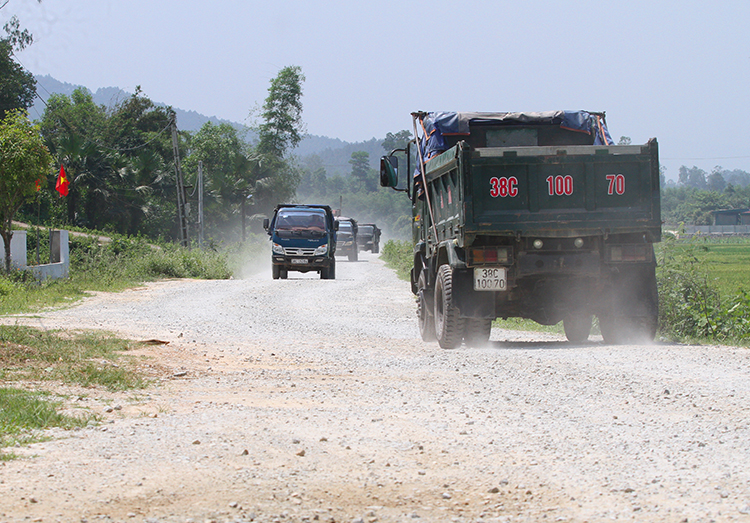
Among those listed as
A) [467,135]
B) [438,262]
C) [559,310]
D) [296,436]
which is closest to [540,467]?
[296,436]

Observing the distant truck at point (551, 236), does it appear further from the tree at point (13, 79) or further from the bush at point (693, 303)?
the tree at point (13, 79)

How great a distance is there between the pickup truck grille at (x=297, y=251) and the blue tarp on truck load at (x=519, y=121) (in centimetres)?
1657

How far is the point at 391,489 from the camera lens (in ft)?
14.7

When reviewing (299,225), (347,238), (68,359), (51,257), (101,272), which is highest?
(347,238)

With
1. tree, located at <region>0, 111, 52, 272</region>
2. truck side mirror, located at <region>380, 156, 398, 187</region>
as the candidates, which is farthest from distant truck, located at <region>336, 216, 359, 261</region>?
truck side mirror, located at <region>380, 156, 398, 187</region>

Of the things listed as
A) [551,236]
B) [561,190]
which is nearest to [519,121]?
[561,190]

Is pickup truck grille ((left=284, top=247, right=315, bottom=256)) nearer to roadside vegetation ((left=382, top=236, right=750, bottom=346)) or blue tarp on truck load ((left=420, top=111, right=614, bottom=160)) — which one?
roadside vegetation ((left=382, top=236, right=750, bottom=346))

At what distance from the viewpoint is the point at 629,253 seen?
984 cm

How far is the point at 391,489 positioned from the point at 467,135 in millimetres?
7625

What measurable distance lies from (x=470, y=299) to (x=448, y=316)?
16.0 inches

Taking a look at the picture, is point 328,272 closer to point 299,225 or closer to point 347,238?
point 299,225

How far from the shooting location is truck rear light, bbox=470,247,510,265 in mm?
9766

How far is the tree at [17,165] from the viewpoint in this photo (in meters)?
20.5

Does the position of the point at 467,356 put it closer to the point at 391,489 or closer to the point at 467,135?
the point at 467,135
